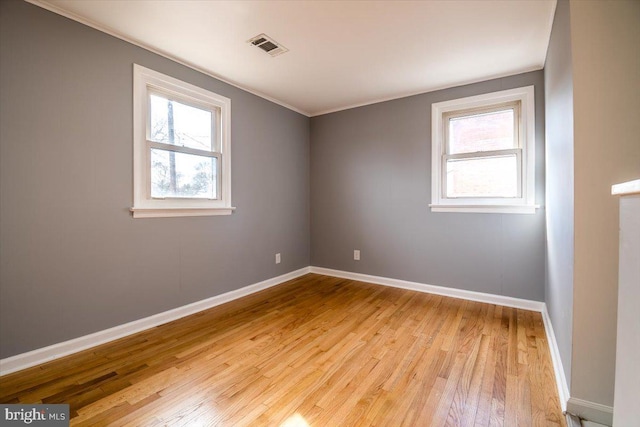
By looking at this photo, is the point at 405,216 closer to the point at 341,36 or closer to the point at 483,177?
the point at 483,177

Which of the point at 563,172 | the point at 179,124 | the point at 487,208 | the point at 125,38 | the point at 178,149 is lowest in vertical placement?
the point at 487,208

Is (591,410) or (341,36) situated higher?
(341,36)

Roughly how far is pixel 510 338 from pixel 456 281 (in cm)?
101

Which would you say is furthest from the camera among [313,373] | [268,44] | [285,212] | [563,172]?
[285,212]

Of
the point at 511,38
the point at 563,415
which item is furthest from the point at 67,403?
the point at 511,38

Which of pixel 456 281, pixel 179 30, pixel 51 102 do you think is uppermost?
pixel 179 30

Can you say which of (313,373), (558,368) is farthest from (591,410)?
(313,373)

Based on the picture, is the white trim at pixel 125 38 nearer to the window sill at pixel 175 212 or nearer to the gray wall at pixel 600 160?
the window sill at pixel 175 212

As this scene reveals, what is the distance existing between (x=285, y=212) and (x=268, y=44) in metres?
2.12

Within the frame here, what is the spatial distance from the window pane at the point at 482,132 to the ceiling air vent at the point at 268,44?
215 centimetres

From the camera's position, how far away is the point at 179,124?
8.68 ft

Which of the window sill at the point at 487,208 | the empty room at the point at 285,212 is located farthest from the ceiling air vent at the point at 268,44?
the window sill at the point at 487,208

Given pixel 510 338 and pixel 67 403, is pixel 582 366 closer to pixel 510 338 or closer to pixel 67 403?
pixel 510 338

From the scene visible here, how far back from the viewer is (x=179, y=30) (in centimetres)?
213
